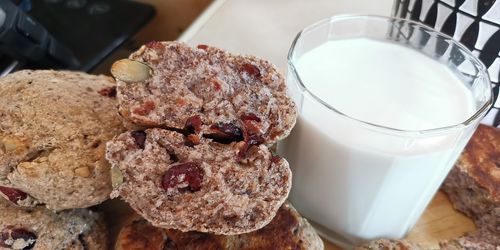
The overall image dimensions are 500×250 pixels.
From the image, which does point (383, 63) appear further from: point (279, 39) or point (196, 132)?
point (279, 39)

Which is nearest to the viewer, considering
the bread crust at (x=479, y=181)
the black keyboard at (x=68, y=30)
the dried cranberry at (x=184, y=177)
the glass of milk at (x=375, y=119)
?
the dried cranberry at (x=184, y=177)

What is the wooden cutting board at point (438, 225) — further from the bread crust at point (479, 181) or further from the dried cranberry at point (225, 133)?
the dried cranberry at point (225, 133)

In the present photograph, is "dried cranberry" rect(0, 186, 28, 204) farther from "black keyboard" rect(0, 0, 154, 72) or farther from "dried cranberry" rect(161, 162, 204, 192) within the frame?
"black keyboard" rect(0, 0, 154, 72)

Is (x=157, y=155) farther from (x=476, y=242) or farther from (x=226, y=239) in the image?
(x=476, y=242)

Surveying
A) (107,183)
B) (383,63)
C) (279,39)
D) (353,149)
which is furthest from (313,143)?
(279,39)

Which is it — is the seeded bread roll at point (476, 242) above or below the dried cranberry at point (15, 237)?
below

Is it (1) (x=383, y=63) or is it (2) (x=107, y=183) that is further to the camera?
(1) (x=383, y=63)

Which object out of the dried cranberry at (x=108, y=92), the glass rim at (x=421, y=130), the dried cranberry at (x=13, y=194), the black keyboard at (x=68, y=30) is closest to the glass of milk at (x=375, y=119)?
the glass rim at (x=421, y=130)
